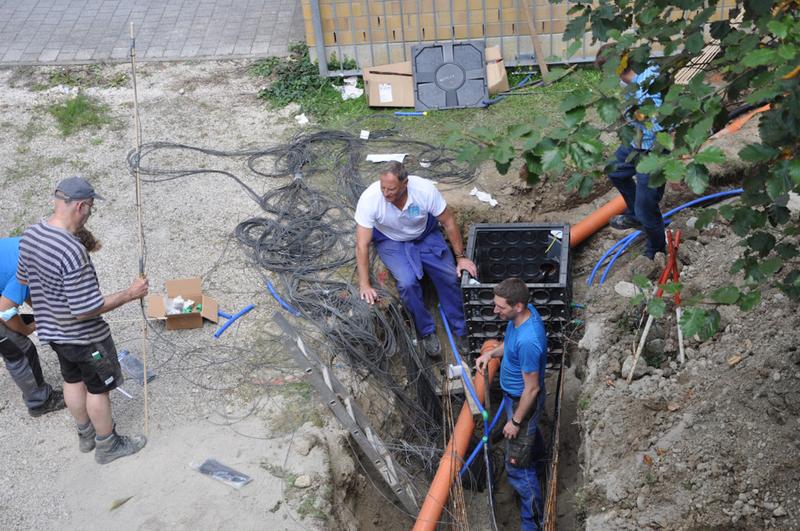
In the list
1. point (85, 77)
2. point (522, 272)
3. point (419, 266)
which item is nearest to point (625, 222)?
point (522, 272)

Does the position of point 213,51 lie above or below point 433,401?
above

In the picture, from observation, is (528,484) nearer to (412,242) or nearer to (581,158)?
(412,242)

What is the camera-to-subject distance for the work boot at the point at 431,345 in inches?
285

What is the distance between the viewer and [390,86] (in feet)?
31.2

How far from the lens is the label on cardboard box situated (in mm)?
9461

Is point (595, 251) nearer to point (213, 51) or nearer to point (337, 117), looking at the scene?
point (337, 117)

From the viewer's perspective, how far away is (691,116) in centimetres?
319

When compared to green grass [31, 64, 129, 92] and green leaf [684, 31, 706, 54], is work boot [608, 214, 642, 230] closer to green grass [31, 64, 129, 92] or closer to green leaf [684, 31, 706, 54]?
green leaf [684, 31, 706, 54]

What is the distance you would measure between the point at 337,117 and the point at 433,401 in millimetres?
3802

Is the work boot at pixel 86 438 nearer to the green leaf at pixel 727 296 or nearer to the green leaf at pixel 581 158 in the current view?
the green leaf at pixel 581 158

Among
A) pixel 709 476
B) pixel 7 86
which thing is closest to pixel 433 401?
pixel 709 476

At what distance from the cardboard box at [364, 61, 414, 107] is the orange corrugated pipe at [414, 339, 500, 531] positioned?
12.1 feet

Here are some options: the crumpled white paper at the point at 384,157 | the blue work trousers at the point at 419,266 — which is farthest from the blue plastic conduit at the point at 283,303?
the crumpled white paper at the point at 384,157

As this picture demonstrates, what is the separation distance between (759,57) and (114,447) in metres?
4.60
